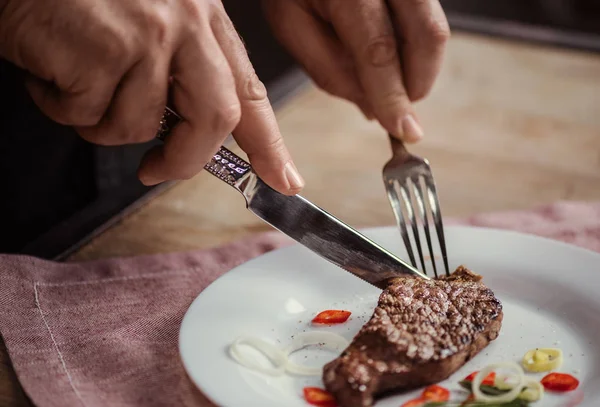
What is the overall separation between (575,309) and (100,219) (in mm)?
1258

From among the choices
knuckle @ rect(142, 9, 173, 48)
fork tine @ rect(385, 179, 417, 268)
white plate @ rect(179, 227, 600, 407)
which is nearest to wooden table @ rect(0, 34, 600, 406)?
fork tine @ rect(385, 179, 417, 268)

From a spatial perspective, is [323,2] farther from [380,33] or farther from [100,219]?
[100,219]

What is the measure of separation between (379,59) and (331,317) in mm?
822

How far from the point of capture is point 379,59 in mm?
2201

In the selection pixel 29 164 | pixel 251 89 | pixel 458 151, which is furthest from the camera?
pixel 458 151

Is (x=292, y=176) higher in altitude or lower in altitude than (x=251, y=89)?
lower

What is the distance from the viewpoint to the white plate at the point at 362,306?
1.47m

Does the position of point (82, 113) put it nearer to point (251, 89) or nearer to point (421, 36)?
point (251, 89)

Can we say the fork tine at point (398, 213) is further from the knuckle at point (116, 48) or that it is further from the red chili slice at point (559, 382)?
the knuckle at point (116, 48)

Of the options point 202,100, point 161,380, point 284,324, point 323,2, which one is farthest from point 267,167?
point 323,2

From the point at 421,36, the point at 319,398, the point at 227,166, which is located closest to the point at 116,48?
the point at 227,166

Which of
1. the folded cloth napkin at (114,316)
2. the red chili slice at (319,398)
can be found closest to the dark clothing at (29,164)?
the folded cloth napkin at (114,316)

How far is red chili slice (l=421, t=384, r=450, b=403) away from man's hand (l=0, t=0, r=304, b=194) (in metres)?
0.50

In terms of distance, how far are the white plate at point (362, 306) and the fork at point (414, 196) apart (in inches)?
2.5
